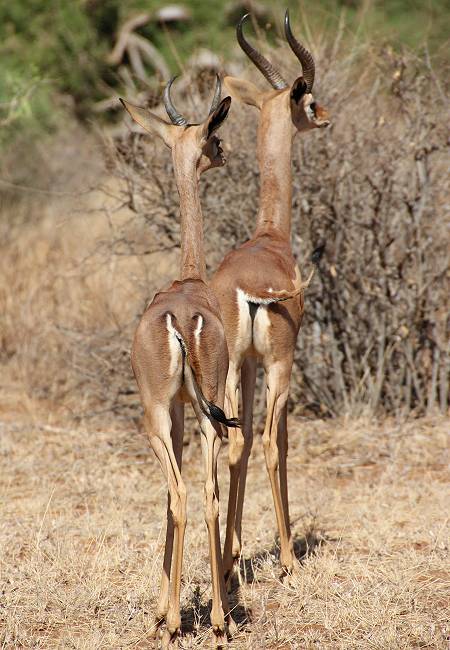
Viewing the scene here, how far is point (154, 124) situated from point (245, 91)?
4.90 feet

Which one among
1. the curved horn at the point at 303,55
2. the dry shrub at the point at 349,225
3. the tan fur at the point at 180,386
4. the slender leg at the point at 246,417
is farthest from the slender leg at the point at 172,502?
the dry shrub at the point at 349,225

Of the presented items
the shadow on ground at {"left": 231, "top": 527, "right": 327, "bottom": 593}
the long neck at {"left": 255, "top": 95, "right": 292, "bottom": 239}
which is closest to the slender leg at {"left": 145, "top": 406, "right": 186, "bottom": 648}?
the shadow on ground at {"left": 231, "top": 527, "right": 327, "bottom": 593}

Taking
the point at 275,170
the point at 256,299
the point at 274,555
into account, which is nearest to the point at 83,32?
the point at 275,170

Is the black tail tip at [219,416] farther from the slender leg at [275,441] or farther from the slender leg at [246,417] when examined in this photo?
the slender leg at [246,417]

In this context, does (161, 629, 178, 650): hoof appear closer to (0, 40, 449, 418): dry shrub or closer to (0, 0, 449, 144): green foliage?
(0, 40, 449, 418): dry shrub

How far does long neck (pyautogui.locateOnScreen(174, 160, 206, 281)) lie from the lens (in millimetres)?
4516

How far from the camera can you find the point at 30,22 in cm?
1734

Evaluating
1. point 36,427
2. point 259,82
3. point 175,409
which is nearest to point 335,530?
point 175,409

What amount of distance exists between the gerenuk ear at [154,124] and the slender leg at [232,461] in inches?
45.7

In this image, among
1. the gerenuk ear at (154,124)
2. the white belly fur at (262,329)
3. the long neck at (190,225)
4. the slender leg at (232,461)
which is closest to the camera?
the long neck at (190,225)

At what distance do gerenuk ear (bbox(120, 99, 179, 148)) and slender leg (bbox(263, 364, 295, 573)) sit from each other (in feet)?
4.09

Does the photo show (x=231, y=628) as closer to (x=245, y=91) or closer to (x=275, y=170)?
(x=275, y=170)

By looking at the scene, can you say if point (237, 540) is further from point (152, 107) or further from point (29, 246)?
point (29, 246)

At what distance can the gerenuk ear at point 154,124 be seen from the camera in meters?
4.81
